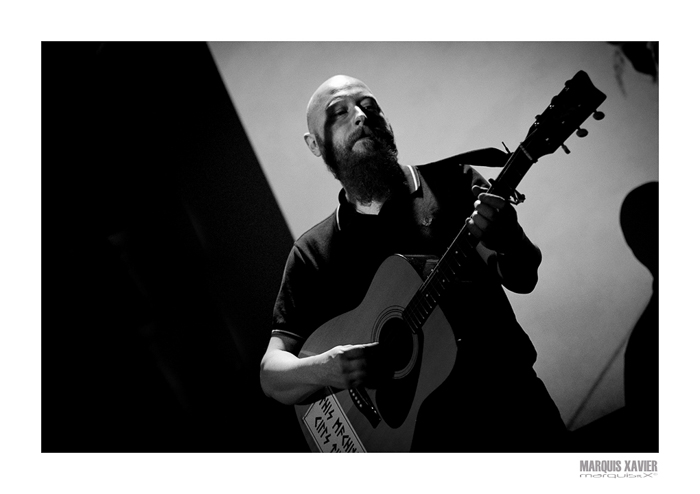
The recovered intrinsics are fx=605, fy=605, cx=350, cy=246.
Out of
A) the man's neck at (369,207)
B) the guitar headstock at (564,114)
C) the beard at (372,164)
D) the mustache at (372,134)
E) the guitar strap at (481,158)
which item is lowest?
the guitar headstock at (564,114)

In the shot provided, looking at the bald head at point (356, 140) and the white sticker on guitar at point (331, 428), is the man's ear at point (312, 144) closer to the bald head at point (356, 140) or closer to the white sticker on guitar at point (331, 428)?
the bald head at point (356, 140)

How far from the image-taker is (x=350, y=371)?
1625 mm

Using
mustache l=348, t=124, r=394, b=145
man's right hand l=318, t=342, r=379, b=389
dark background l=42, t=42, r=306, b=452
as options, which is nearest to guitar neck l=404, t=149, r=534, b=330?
man's right hand l=318, t=342, r=379, b=389

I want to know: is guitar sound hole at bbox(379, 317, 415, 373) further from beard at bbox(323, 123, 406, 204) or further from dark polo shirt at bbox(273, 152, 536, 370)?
beard at bbox(323, 123, 406, 204)

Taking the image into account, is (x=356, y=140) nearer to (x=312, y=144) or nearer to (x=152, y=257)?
(x=312, y=144)

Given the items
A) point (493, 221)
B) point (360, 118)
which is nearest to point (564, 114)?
point (493, 221)

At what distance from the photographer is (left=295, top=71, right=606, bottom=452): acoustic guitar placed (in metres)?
1.35

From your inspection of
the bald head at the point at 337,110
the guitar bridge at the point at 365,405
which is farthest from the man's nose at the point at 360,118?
the guitar bridge at the point at 365,405

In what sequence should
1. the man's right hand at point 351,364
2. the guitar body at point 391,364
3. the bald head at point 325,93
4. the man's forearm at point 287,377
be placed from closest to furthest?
1. the guitar body at point 391,364
2. the man's right hand at point 351,364
3. the man's forearm at point 287,377
4. the bald head at point 325,93

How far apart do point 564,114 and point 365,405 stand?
0.89 meters

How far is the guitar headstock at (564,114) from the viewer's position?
4.35 ft

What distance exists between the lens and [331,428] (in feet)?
5.67
